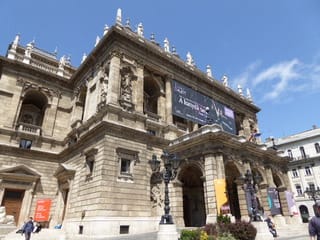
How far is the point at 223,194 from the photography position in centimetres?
1675

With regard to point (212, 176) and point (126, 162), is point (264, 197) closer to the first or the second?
point (212, 176)

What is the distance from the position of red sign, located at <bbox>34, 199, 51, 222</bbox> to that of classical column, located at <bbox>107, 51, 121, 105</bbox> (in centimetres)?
1194

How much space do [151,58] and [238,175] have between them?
49.0 feet

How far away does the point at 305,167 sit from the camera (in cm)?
4744

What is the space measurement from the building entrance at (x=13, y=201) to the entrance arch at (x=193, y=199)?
1569 cm

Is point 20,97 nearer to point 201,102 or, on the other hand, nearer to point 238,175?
point 201,102

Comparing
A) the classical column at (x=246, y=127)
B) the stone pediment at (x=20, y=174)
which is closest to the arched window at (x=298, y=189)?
the classical column at (x=246, y=127)

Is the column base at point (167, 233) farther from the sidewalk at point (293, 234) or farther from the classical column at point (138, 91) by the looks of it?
the classical column at point (138, 91)

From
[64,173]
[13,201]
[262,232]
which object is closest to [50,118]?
[64,173]

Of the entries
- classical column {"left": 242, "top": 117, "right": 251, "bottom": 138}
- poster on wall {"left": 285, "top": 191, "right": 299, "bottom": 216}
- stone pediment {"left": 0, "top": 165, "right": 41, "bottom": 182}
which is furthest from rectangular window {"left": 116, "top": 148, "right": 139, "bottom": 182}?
classical column {"left": 242, "top": 117, "right": 251, "bottom": 138}

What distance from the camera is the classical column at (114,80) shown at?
20.9 m

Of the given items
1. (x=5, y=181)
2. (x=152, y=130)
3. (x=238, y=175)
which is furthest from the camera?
(x=152, y=130)

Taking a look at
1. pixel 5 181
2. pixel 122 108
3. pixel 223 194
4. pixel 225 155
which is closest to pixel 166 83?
pixel 122 108

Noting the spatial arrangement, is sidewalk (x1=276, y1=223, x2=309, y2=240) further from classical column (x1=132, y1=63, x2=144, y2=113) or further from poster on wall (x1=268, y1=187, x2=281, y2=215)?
classical column (x1=132, y1=63, x2=144, y2=113)
